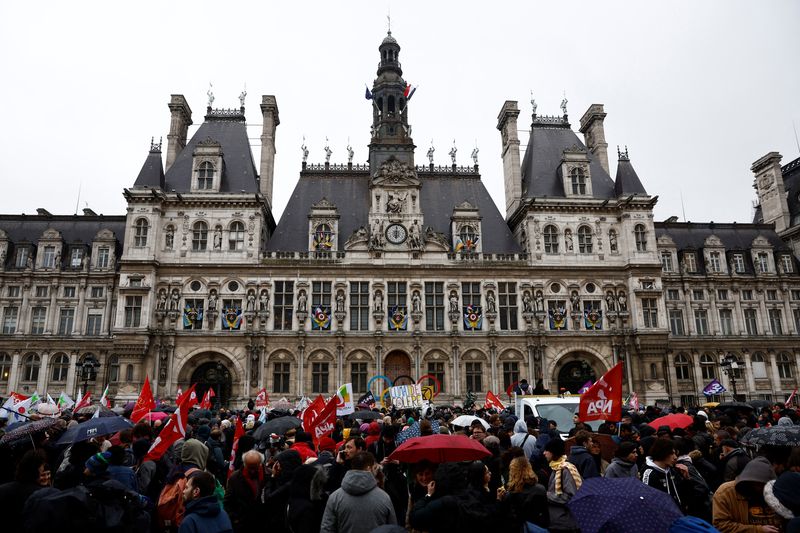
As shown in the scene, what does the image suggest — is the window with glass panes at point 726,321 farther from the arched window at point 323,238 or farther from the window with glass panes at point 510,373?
the arched window at point 323,238

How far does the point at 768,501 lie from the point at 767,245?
50717 mm

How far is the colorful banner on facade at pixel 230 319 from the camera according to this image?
39562mm

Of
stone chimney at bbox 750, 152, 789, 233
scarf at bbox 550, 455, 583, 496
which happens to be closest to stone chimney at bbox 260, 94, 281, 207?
scarf at bbox 550, 455, 583, 496

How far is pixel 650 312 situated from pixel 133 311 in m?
36.0

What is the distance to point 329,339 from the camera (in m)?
39.7

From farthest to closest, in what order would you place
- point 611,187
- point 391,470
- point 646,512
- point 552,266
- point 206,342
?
point 611,187 → point 552,266 → point 206,342 → point 391,470 → point 646,512

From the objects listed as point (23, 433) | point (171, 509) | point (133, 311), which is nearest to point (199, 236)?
point (133, 311)

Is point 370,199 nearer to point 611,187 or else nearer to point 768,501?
point 611,187

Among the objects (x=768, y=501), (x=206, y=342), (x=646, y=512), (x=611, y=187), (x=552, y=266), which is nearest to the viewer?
(x=646, y=512)

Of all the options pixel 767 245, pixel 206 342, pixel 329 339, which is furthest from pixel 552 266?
pixel 206 342

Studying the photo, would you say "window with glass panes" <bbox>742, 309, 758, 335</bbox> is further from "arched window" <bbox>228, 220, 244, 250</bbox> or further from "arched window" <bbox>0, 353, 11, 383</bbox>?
"arched window" <bbox>0, 353, 11, 383</bbox>

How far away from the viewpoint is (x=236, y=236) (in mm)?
41469

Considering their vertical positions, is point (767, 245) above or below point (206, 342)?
above

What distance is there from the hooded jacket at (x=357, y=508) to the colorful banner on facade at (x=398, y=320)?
111ft
